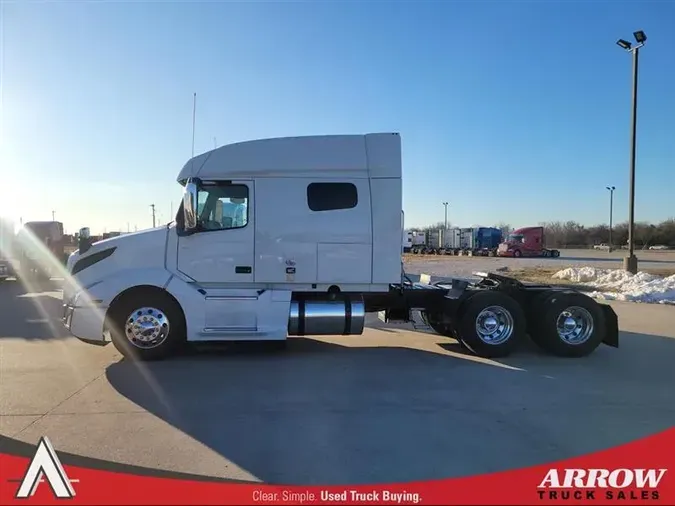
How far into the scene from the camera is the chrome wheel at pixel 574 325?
26.0 ft

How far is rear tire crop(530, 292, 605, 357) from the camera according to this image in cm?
786

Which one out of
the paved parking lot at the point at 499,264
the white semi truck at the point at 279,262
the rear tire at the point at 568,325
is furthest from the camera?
the paved parking lot at the point at 499,264

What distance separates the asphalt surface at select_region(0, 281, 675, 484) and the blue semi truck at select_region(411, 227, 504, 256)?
5385 cm

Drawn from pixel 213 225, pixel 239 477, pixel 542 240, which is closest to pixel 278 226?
pixel 213 225

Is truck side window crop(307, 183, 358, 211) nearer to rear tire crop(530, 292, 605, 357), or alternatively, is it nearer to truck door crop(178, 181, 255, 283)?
truck door crop(178, 181, 255, 283)

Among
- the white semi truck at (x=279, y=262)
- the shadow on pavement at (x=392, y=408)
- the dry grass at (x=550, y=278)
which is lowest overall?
the shadow on pavement at (x=392, y=408)

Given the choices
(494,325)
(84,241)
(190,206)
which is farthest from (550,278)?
(84,241)

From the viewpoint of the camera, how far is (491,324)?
25.8ft

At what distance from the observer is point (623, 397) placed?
581 cm

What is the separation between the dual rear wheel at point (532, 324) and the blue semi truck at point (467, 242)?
52.4 metres

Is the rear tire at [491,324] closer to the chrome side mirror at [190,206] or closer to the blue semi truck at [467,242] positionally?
the chrome side mirror at [190,206]

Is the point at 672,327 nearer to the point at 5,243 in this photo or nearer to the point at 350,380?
the point at 350,380

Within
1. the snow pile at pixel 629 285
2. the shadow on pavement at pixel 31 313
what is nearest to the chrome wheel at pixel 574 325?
the snow pile at pixel 629 285

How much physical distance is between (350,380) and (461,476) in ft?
8.86
